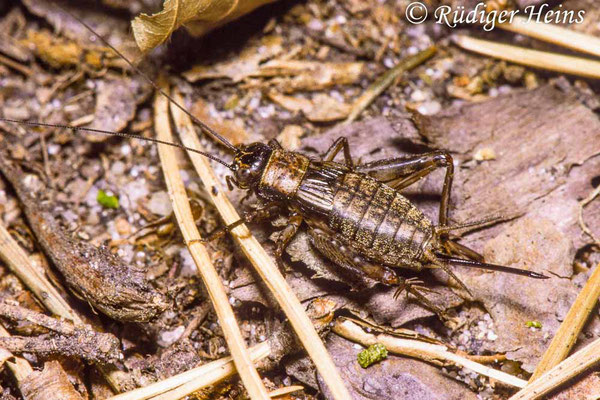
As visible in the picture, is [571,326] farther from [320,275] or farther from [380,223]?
[320,275]

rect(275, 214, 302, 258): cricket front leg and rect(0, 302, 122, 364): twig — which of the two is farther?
rect(275, 214, 302, 258): cricket front leg

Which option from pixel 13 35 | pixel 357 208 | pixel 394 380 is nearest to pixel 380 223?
pixel 357 208

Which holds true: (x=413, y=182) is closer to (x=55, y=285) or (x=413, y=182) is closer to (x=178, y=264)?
(x=178, y=264)

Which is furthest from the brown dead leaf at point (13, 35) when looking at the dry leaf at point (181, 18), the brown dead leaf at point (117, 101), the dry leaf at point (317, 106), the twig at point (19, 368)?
the twig at point (19, 368)

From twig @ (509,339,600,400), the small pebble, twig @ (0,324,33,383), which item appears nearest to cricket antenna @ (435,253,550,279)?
twig @ (509,339,600,400)

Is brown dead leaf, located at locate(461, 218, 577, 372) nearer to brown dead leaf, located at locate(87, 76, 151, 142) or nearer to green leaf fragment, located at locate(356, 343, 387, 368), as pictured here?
green leaf fragment, located at locate(356, 343, 387, 368)

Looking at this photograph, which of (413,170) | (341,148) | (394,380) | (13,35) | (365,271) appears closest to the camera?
(394,380)
